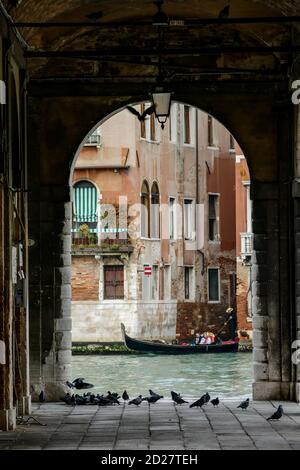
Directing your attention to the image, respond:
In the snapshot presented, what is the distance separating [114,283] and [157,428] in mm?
30490

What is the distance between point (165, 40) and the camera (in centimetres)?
1731

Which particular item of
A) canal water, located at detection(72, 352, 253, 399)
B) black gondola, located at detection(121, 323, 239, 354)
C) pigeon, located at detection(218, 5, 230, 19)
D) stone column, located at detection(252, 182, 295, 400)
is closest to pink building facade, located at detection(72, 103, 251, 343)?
black gondola, located at detection(121, 323, 239, 354)

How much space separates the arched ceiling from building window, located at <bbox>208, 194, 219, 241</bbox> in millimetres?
29435

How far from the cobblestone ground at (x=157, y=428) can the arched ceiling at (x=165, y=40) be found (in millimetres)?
3631

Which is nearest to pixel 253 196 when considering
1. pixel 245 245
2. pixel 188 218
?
pixel 245 245

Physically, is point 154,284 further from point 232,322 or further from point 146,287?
point 232,322

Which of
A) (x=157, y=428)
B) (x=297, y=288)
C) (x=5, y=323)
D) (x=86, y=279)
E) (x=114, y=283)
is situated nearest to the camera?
(x=157, y=428)

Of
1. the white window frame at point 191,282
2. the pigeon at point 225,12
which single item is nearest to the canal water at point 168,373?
the white window frame at point 191,282

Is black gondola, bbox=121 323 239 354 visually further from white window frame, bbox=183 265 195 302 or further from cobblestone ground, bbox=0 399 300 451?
cobblestone ground, bbox=0 399 300 451

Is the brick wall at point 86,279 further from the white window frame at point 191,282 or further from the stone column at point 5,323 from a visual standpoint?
the stone column at point 5,323

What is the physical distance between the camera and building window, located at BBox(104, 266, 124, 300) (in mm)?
43719

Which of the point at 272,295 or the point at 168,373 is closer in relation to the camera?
the point at 272,295
